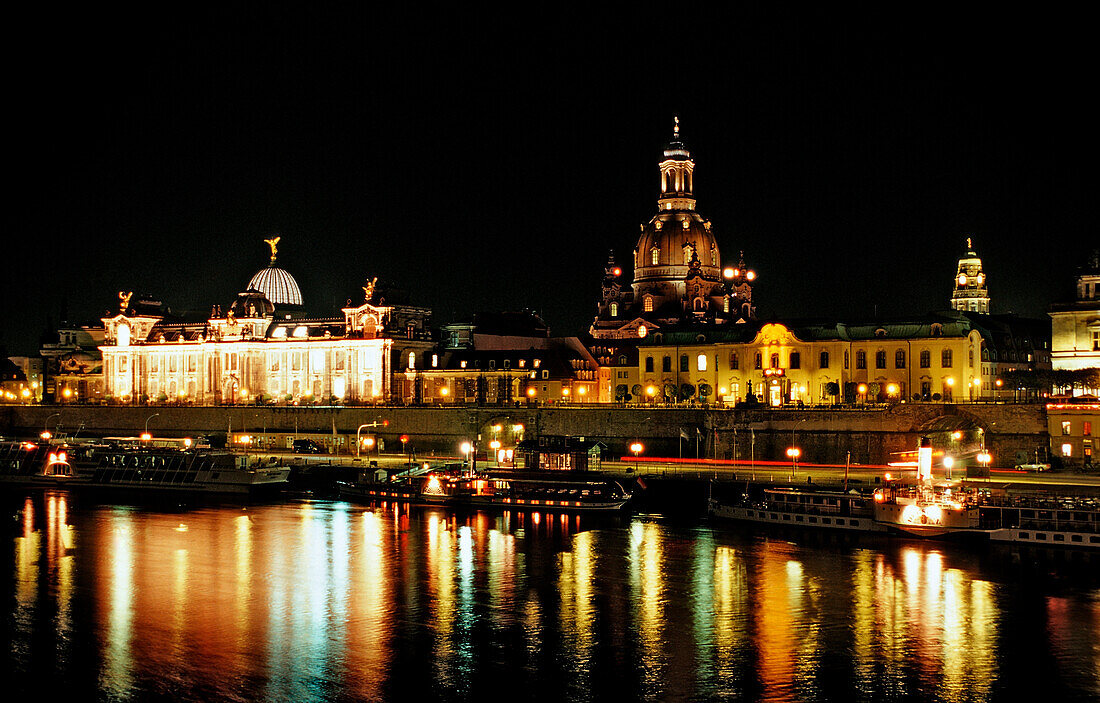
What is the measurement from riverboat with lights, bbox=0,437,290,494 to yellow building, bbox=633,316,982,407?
3523cm

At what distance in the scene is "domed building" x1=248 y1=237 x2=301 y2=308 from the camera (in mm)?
151750

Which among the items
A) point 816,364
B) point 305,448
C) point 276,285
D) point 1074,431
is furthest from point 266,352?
point 1074,431

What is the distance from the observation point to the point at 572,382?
116000mm

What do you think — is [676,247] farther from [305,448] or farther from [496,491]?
[496,491]

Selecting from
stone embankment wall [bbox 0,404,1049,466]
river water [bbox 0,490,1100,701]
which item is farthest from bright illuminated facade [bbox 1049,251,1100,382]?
river water [bbox 0,490,1100,701]

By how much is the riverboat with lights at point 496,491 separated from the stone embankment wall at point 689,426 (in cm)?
2069

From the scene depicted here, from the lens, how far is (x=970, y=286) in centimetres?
16138

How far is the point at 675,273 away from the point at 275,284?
46.2m

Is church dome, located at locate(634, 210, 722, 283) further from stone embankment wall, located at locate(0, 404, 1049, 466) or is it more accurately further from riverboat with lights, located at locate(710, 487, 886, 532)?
riverboat with lights, located at locate(710, 487, 886, 532)

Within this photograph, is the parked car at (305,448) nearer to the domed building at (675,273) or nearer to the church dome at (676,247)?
the domed building at (675,273)

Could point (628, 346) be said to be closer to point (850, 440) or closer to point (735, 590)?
point (850, 440)

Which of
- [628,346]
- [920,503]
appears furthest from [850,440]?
[628,346]

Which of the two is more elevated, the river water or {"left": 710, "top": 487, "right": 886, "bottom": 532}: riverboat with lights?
{"left": 710, "top": 487, "right": 886, "bottom": 532}: riverboat with lights

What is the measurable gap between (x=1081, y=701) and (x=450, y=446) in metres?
75.0
